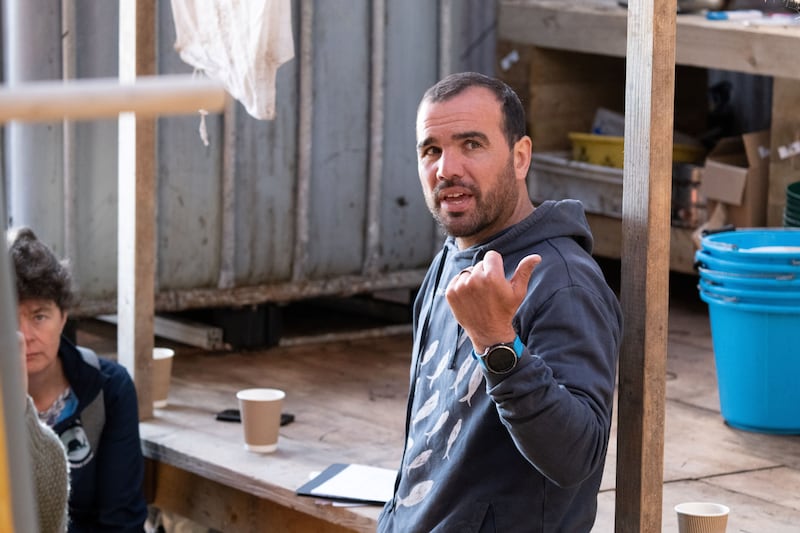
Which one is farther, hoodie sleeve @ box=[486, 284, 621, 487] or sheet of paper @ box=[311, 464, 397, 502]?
sheet of paper @ box=[311, 464, 397, 502]

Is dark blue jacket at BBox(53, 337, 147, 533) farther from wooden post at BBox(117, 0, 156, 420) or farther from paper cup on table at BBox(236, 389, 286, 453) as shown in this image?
wooden post at BBox(117, 0, 156, 420)

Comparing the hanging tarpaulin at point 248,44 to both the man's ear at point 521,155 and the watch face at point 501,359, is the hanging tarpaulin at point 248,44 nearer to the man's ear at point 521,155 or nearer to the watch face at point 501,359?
the man's ear at point 521,155

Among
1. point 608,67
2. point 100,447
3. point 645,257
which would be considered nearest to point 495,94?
point 645,257

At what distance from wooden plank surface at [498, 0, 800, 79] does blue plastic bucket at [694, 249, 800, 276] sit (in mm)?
1192

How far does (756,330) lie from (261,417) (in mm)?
1604

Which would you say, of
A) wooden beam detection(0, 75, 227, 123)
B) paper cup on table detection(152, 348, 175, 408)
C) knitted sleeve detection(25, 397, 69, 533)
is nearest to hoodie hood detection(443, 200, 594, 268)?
knitted sleeve detection(25, 397, 69, 533)

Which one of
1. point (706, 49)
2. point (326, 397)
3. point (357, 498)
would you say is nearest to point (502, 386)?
point (357, 498)

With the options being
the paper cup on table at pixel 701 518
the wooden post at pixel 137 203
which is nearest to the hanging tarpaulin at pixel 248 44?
the wooden post at pixel 137 203

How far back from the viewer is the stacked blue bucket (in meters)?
4.02

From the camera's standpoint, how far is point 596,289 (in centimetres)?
229

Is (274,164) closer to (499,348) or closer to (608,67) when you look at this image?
(608,67)

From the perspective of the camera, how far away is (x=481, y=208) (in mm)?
2432

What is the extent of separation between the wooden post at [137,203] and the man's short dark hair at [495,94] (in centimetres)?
172

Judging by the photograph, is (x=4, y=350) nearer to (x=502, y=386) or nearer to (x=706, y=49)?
(x=502, y=386)
